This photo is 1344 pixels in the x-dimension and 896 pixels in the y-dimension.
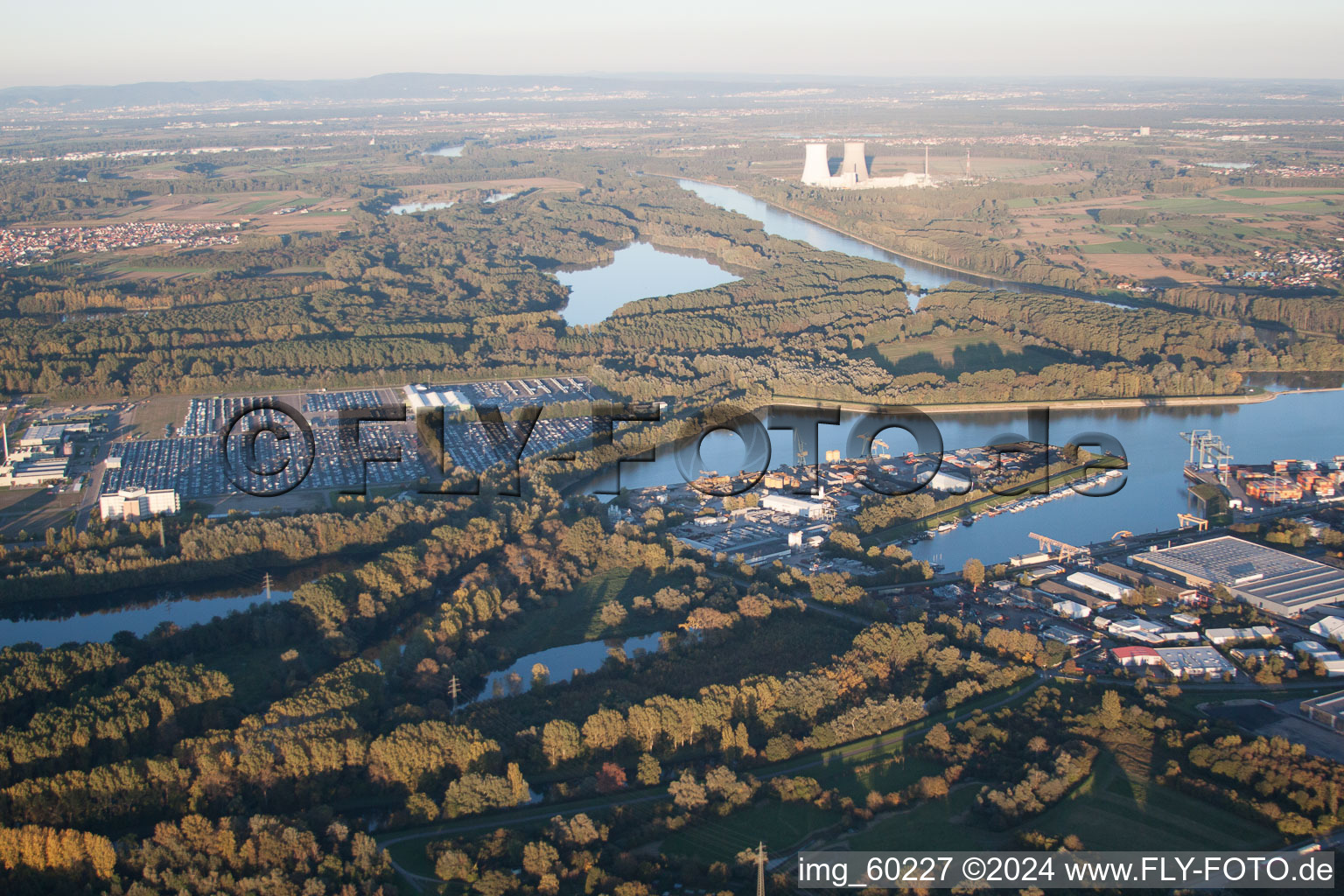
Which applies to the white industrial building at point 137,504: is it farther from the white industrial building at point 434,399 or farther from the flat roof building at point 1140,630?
the flat roof building at point 1140,630

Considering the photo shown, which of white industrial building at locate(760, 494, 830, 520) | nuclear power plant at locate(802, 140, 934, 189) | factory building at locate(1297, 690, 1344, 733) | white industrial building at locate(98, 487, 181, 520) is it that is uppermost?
nuclear power plant at locate(802, 140, 934, 189)

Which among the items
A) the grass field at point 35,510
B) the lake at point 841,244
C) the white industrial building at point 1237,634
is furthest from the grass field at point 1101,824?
the lake at point 841,244

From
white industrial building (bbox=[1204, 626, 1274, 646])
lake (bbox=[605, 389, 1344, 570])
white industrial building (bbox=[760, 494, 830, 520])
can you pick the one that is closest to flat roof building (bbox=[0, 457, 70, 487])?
lake (bbox=[605, 389, 1344, 570])

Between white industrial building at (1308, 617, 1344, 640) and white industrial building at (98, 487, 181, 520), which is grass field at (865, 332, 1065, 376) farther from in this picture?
white industrial building at (98, 487, 181, 520)

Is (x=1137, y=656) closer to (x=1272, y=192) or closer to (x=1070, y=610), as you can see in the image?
(x=1070, y=610)

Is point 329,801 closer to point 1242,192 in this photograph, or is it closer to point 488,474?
point 488,474
